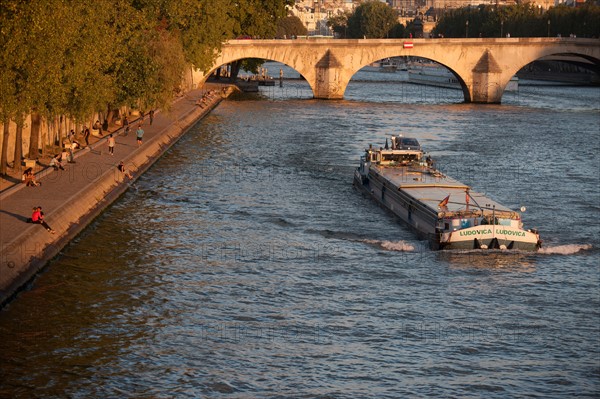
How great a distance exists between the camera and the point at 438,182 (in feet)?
211

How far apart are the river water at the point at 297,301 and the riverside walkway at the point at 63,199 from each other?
77 cm

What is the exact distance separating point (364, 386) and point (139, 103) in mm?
61684

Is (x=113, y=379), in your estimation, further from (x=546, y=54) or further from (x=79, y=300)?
(x=546, y=54)

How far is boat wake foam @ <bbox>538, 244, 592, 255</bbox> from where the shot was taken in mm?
51688

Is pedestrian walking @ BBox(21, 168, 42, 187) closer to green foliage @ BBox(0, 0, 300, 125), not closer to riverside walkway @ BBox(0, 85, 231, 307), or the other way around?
riverside walkway @ BBox(0, 85, 231, 307)

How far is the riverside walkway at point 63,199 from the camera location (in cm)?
4416

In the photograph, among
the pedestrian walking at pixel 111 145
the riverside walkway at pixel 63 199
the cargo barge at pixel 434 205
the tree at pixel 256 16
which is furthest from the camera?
the tree at pixel 256 16

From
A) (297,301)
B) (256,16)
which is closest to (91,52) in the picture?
(297,301)

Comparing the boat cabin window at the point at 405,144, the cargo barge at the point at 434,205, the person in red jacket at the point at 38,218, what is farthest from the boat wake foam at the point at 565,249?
the boat cabin window at the point at 405,144

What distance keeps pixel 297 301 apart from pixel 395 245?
1119 centimetres

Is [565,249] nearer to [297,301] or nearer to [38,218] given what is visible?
[297,301]

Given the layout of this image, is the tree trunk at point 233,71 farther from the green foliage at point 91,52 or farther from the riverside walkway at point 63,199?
the riverside walkway at point 63,199

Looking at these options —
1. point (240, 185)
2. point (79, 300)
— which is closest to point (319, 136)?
point (240, 185)

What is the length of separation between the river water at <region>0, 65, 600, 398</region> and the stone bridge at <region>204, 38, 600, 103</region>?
6862 cm
